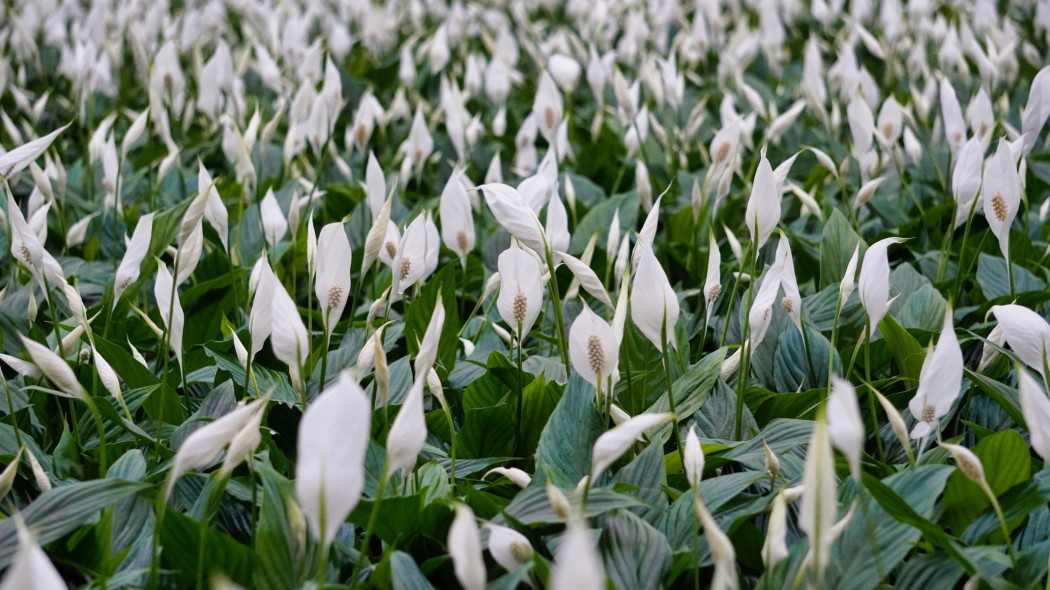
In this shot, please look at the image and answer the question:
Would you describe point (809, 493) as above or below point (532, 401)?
above

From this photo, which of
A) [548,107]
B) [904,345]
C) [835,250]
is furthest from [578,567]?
[548,107]

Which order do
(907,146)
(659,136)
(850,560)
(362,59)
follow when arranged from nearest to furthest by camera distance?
(850,560) < (907,146) < (659,136) < (362,59)

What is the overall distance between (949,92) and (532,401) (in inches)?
51.4

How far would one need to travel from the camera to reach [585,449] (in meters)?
1.26

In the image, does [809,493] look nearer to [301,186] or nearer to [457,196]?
[457,196]

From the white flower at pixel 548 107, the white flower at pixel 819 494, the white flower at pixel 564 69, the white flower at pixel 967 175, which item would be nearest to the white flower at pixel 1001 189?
the white flower at pixel 967 175

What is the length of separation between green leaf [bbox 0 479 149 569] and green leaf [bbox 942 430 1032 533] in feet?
2.87

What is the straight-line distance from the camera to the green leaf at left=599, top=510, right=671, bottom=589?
3.44 feet

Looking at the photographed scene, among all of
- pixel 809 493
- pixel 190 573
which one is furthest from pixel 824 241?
pixel 190 573

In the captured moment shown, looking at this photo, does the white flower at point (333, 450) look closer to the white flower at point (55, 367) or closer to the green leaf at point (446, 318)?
the white flower at point (55, 367)

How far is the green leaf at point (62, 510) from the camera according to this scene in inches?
39.1

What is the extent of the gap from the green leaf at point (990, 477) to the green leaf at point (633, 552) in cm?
33

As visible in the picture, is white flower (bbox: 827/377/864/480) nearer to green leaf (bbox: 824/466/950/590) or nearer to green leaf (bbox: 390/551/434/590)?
green leaf (bbox: 824/466/950/590)

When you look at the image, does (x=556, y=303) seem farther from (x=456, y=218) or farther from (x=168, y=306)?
(x=168, y=306)
